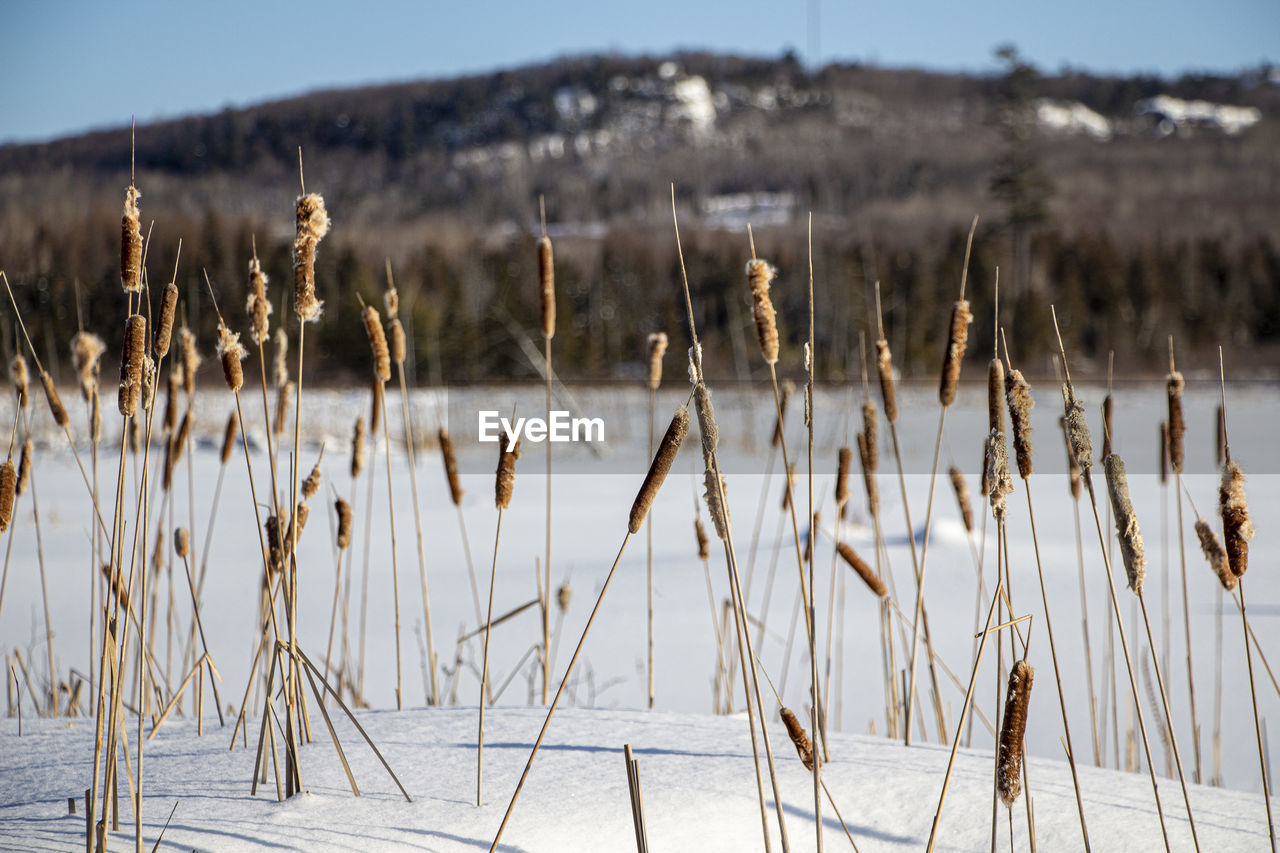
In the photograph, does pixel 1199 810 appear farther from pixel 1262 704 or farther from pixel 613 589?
pixel 613 589

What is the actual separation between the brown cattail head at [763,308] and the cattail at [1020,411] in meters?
0.24

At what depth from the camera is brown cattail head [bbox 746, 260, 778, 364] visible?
86 centimetres

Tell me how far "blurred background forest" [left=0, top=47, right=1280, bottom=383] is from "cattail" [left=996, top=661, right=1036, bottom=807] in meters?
0.56

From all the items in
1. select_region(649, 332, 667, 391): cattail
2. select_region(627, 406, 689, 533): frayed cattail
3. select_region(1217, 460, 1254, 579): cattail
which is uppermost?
select_region(649, 332, 667, 391): cattail

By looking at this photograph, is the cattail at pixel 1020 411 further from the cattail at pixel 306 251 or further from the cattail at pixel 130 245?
the cattail at pixel 130 245

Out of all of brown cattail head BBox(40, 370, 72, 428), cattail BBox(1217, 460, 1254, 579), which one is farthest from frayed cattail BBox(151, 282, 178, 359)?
cattail BBox(1217, 460, 1254, 579)

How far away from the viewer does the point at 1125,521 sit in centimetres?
82

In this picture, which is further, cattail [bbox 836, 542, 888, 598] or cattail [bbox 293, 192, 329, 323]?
cattail [bbox 836, 542, 888, 598]

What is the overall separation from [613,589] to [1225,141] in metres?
61.1

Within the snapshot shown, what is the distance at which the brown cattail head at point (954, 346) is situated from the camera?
113cm

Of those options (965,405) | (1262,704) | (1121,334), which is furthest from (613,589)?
(1121,334)

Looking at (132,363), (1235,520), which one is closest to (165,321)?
(132,363)

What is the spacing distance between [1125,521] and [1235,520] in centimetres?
15

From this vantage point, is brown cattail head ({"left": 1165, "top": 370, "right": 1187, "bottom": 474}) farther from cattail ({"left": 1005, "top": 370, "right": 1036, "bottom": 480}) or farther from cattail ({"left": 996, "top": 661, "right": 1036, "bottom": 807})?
cattail ({"left": 996, "top": 661, "right": 1036, "bottom": 807})
